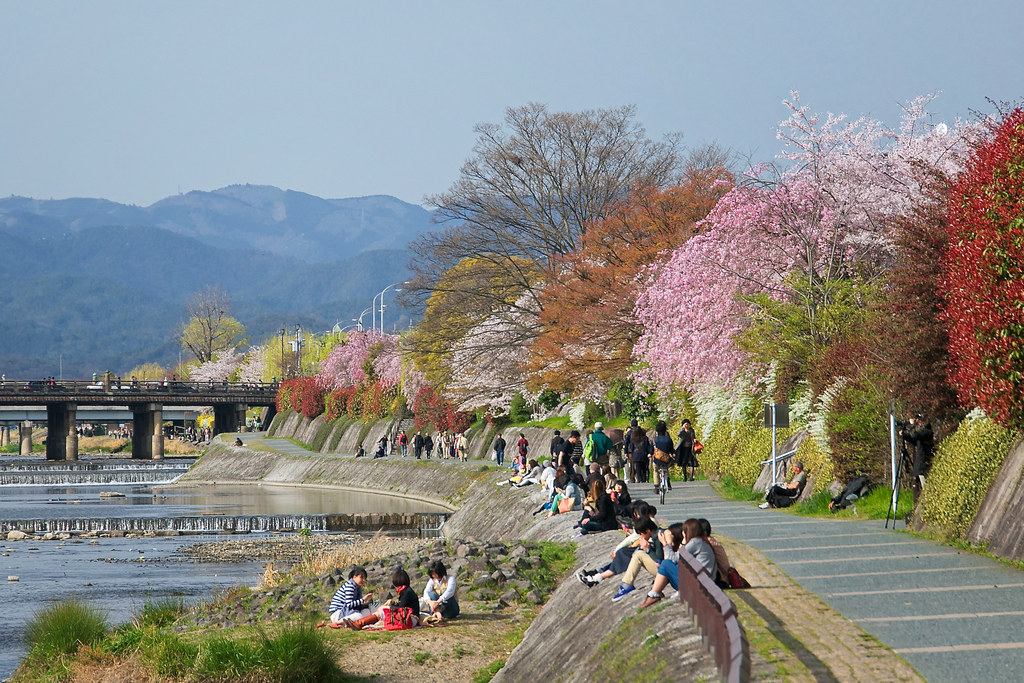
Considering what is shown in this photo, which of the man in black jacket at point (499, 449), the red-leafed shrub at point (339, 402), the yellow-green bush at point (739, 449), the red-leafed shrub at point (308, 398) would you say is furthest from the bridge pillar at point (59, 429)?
the yellow-green bush at point (739, 449)

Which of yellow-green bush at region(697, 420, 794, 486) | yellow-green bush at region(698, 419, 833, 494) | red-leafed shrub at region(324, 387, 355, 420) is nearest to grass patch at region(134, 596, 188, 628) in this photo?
yellow-green bush at region(698, 419, 833, 494)

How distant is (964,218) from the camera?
17.1 meters

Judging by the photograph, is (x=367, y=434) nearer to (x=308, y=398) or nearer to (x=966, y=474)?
(x=308, y=398)

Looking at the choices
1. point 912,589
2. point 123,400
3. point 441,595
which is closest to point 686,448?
point 441,595

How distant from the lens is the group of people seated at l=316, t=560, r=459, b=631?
1777cm

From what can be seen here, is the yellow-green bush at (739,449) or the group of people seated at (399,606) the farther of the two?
the yellow-green bush at (739,449)

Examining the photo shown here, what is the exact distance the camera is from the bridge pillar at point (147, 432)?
110 meters

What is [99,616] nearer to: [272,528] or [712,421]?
[712,421]

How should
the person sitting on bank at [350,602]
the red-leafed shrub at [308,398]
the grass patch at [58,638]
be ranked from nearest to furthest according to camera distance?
the grass patch at [58,638]
the person sitting on bank at [350,602]
the red-leafed shrub at [308,398]

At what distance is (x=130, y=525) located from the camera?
42438 millimetres

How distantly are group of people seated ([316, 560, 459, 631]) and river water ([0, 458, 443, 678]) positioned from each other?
233 inches

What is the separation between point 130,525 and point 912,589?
35384 millimetres

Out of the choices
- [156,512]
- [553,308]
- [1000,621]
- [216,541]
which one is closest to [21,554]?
[216,541]

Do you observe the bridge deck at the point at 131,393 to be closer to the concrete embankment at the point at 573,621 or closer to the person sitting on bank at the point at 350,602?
the concrete embankment at the point at 573,621
